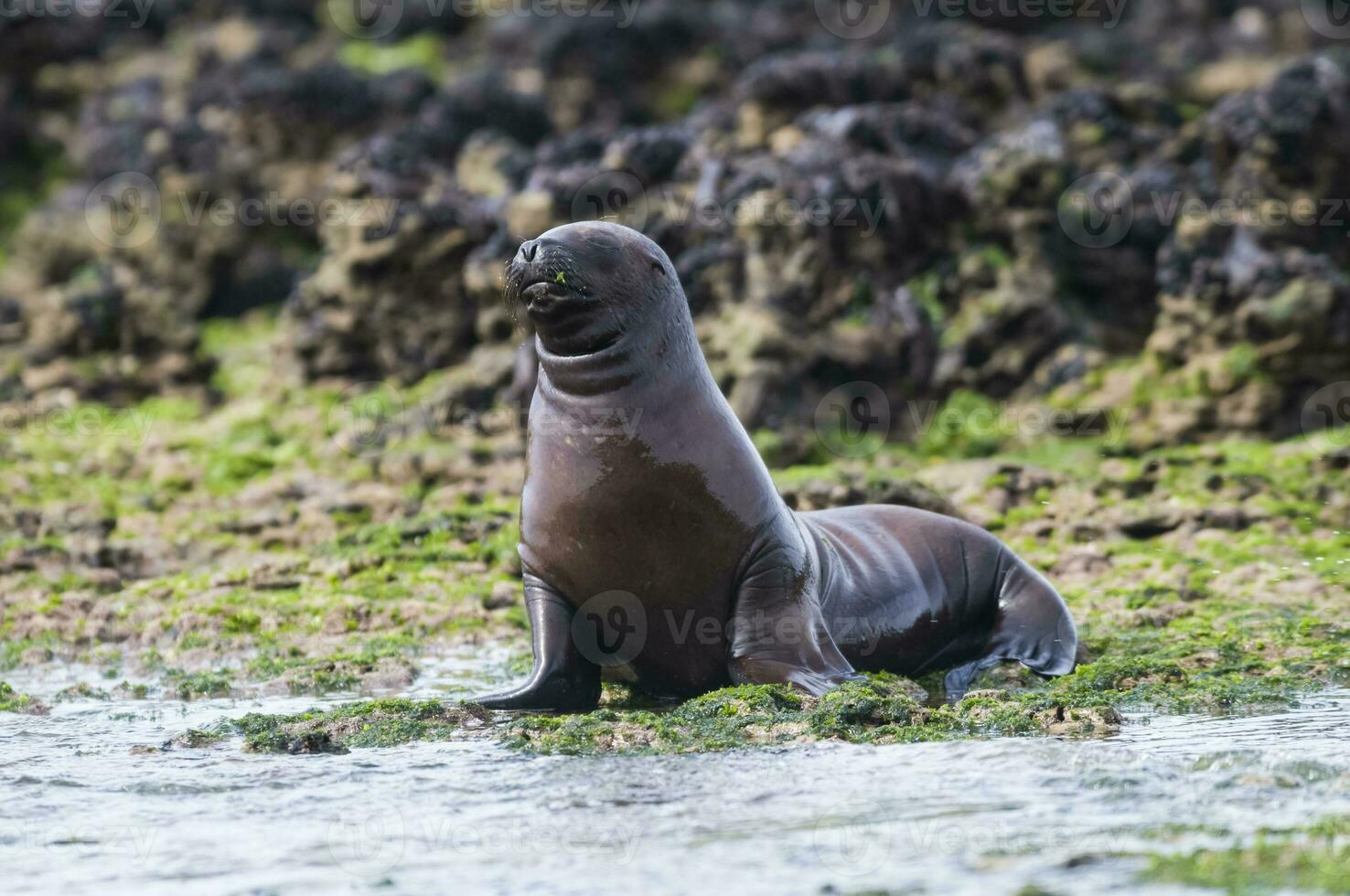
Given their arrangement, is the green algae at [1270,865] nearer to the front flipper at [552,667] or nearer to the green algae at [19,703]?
the front flipper at [552,667]

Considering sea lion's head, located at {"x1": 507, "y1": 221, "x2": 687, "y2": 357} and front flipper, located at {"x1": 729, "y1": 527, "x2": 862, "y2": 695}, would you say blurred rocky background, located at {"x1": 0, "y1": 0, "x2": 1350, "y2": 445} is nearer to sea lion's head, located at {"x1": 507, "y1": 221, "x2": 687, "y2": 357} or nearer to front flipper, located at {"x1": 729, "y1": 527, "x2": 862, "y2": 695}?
sea lion's head, located at {"x1": 507, "y1": 221, "x2": 687, "y2": 357}

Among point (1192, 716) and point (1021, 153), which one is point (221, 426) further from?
point (1192, 716)

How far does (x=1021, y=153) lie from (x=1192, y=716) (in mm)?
9998

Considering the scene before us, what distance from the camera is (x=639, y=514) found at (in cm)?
592

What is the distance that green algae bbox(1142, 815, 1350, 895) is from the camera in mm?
3355

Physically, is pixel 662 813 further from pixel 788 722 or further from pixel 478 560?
pixel 478 560

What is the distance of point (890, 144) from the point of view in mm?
15703

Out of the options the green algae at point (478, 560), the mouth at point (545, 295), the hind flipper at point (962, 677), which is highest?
the mouth at point (545, 295)

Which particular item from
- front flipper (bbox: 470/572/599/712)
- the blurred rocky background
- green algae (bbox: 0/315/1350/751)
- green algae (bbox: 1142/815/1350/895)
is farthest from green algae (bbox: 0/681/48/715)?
the blurred rocky background

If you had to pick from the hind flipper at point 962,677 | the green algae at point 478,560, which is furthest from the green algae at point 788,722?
the hind flipper at point 962,677

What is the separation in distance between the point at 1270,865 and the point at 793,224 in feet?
35.9

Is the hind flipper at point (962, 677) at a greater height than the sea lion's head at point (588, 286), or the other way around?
the sea lion's head at point (588, 286)

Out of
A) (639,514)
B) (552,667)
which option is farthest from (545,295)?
(552,667)

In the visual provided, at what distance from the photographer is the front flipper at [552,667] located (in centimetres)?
590
